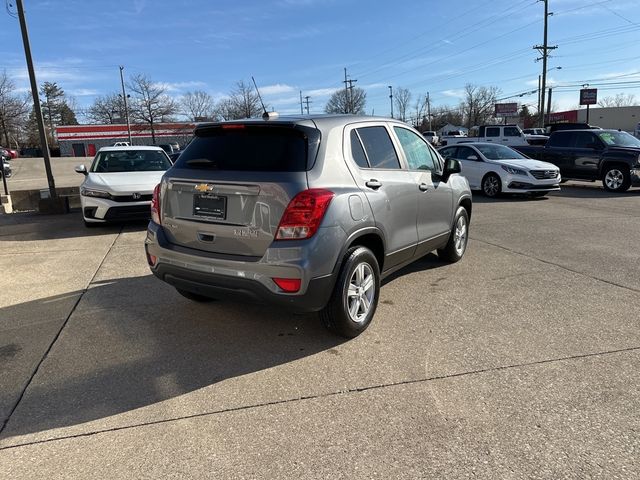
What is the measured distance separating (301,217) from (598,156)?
14.3 m

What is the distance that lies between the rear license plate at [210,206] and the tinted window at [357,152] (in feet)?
3.76

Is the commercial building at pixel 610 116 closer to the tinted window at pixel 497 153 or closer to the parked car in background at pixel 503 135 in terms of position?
the parked car in background at pixel 503 135

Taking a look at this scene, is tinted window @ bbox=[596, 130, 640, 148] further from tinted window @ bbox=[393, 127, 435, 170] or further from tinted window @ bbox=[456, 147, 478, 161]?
tinted window @ bbox=[393, 127, 435, 170]

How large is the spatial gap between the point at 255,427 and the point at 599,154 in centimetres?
1518

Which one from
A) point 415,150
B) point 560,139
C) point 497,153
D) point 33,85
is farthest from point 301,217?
point 560,139

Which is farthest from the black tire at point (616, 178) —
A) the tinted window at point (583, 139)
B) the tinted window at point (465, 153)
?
the tinted window at point (465, 153)

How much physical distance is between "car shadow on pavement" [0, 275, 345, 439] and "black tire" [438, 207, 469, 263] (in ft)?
8.02

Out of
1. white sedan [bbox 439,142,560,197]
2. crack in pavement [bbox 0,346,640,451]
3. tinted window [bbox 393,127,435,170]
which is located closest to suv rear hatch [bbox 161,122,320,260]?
crack in pavement [bbox 0,346,640,451]

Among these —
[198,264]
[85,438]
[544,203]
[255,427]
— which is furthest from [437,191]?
[544,203]

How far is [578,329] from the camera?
13.6 ft

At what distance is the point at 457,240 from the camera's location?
6285mm

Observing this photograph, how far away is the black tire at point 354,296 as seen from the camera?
374 centimetres

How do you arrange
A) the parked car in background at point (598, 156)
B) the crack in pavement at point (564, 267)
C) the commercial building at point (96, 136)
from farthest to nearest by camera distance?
the commercial building at point (96, 136) < the parked car in background at point (598, 156) < the crack in pavement at point (564, 267)

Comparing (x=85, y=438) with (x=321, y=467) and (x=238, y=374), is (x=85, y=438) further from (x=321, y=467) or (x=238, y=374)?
(x=321, y=467)
